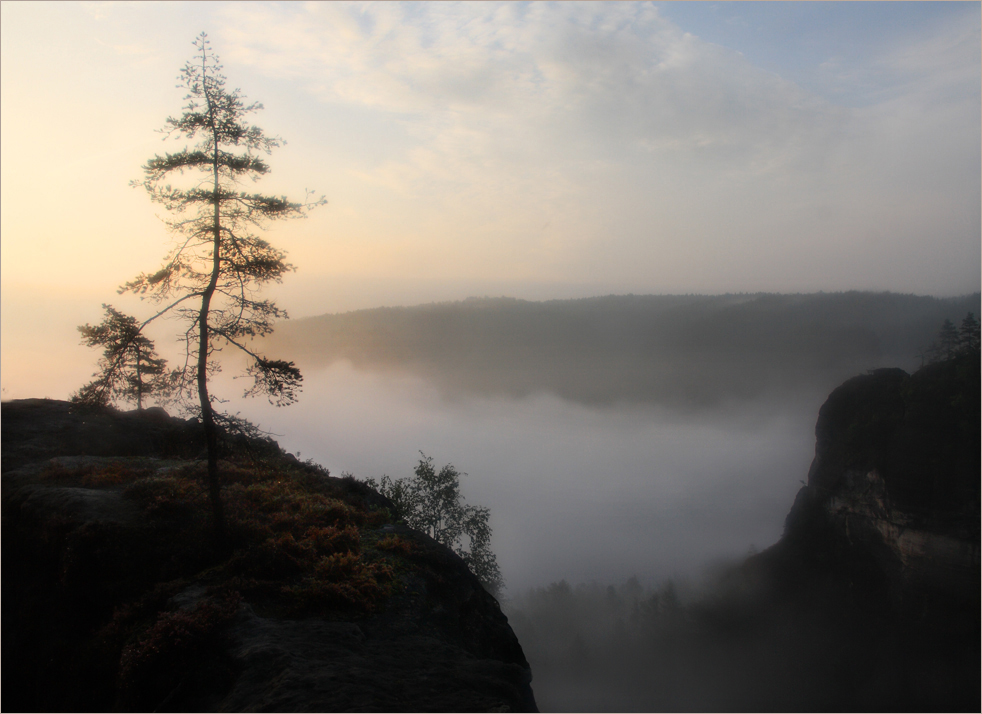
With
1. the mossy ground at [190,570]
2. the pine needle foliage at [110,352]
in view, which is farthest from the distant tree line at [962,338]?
the pine needle foliage at [110,352]

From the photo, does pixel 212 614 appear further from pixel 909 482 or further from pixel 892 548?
→ pixel 892 548

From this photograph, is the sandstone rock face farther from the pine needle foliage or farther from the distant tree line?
the pine needle foliage

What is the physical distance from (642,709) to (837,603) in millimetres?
38475

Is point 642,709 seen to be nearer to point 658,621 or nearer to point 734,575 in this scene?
point 658,621

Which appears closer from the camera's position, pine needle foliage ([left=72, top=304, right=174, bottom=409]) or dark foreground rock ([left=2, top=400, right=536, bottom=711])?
dark foreground rock ([left=2, top=400, right=536, bottom=711])

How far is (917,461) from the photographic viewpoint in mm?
60469

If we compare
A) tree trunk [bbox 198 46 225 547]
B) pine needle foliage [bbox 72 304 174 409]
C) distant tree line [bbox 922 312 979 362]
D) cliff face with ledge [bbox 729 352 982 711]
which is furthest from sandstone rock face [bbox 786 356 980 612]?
pine needle foliage [bbox 72 304 174 409]

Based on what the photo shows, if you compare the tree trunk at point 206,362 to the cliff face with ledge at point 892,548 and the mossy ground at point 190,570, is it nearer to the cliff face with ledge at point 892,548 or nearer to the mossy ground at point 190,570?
the mossy ground at point 190,570

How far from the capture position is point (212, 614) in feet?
30.0

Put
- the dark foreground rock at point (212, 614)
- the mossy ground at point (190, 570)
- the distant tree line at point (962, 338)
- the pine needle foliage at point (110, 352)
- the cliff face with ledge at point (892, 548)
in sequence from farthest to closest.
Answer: the distant tree line at point (962, 338) → the cliff face with ledge at point (892, 548) → the pine needle foliage at point (110, 352) → the mossy ground at point (190, 570) → the dark foreground rock at point (212, 614)

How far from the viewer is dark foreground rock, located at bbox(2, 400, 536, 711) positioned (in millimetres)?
8070

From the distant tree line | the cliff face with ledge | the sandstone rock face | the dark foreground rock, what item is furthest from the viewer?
the distant tree line

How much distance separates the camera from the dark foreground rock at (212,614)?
8070 mm

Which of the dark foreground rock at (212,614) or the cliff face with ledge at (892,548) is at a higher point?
the dark foreground rock at (212,614)
